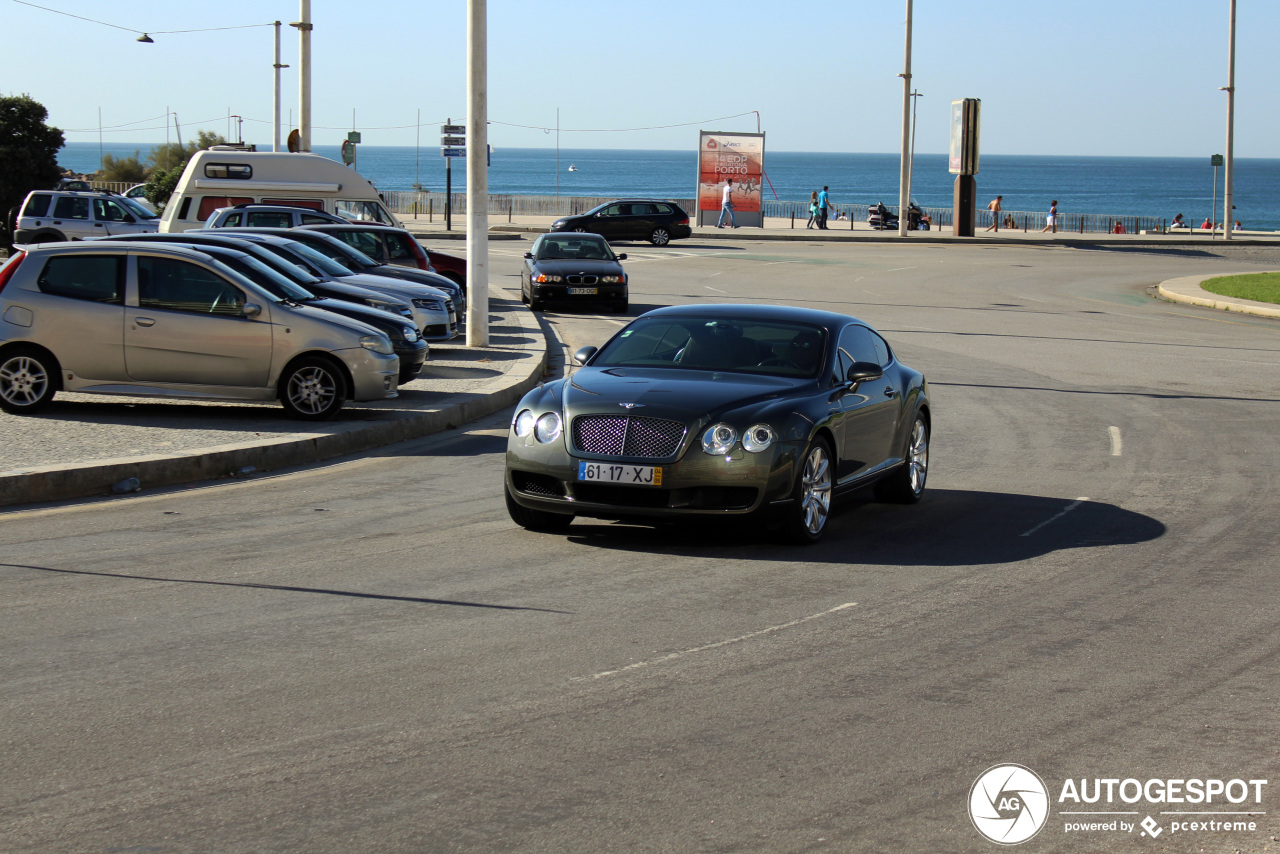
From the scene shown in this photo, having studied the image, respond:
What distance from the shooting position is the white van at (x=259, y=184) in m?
26.0

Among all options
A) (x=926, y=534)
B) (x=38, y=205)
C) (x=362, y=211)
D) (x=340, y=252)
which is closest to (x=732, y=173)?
(x=38, y=205)

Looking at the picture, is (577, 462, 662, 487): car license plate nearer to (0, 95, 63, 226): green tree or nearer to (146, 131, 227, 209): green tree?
(0, 95, 63, 226): green tree

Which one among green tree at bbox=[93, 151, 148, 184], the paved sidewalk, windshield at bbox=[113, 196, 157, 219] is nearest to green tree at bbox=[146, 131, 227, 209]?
green tree at bbox=[93, 151, 148, 184]

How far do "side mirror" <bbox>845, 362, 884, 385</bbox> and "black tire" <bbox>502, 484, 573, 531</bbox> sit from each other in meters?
2.08

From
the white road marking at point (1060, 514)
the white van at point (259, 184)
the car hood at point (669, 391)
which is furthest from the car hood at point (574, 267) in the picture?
the car hood at point (669, 391)

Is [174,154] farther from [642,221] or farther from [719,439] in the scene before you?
[719,439]

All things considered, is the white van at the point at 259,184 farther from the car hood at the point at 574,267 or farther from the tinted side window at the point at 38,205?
the tinted side window at the point at 38,205

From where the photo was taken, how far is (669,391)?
8.51 meters

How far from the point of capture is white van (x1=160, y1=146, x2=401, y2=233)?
1023 inches

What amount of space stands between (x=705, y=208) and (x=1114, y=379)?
41.0 meters

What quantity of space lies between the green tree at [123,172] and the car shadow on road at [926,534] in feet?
241

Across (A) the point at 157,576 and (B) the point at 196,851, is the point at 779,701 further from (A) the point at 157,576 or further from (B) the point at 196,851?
(A) the point at 157,576

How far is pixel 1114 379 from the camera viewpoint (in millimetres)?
17797

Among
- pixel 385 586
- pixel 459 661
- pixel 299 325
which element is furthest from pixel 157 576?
pixel 299 325
